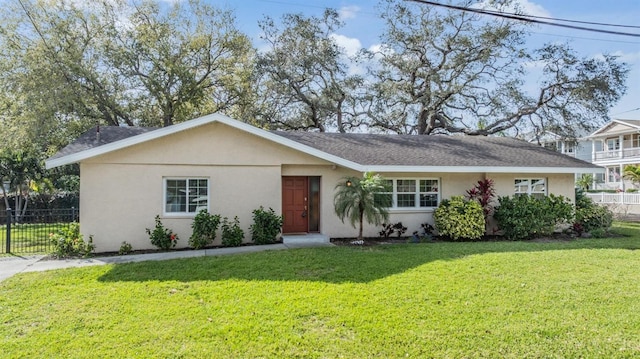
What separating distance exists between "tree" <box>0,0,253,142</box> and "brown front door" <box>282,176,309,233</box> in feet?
41.7

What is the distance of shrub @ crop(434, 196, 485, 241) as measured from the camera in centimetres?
1181

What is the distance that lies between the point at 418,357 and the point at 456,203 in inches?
343

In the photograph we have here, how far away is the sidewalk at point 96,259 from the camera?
8.41m

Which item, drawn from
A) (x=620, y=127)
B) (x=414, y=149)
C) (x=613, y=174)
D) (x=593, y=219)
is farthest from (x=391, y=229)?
(x=613, y=174)

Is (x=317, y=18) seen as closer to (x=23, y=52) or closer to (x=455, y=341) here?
(x=23, y=52)

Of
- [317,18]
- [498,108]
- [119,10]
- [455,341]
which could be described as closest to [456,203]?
[455,341]

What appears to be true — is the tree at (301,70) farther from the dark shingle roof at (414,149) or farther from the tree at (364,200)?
the tree at (364,200)

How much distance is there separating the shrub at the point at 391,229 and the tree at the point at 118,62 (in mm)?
15114

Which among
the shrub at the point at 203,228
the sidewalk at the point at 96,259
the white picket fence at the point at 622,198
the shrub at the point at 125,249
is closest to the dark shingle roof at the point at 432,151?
the sidewalk at the point at 96,259

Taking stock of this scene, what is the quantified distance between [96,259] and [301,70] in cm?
1795

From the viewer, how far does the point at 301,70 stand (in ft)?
79.0

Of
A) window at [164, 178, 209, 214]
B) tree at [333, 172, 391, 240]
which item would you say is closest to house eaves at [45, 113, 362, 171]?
tree at [333, 172, 391, 240]

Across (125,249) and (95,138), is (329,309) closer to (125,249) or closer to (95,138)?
(125,249)

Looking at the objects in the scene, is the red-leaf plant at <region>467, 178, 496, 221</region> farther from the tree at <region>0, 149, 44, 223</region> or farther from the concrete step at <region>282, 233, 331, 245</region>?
the tree at <region>0, 149, 44, 223</region>
